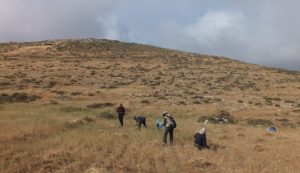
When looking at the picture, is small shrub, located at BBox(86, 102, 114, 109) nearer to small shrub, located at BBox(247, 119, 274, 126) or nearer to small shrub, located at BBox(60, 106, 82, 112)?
small shrub, located at BBox(60, 106, 82, 112)

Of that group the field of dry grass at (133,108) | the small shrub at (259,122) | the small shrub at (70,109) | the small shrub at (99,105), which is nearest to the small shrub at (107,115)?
the field of dry grass at (133,108)

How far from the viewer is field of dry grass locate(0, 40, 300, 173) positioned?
19.1 metres

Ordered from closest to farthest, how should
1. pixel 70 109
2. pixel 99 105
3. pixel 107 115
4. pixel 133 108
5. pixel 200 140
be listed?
1. pixel 200 140
2. pixel 107 115
3. pixel 70 109
4. pixel 133 108
5. pixel 99 105

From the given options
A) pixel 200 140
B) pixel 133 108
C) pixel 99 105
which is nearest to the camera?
pixel 200 140

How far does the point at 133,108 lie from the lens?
141 feet

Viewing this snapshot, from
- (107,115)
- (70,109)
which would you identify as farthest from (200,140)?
(70,109)

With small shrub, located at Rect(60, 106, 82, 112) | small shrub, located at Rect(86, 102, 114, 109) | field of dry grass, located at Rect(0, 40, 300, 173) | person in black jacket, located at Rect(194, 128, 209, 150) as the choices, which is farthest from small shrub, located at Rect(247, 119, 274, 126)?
person in black jacket, located at Rect(194, 128, 209, 150)

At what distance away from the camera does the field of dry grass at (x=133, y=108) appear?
1908 centimetres

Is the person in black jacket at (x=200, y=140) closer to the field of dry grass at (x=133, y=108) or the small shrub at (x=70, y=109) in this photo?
the field of dry grass at (x=133, y=108)

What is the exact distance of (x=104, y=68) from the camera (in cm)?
7862

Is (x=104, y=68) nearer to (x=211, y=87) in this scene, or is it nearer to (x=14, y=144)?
(x=211, y=87)

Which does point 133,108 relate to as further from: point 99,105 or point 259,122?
point 259,122

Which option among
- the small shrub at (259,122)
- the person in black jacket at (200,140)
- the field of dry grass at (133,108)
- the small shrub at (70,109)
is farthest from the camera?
the small shrub at (70,109)

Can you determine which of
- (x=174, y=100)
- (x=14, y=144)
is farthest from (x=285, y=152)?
(x=174, y=100)
